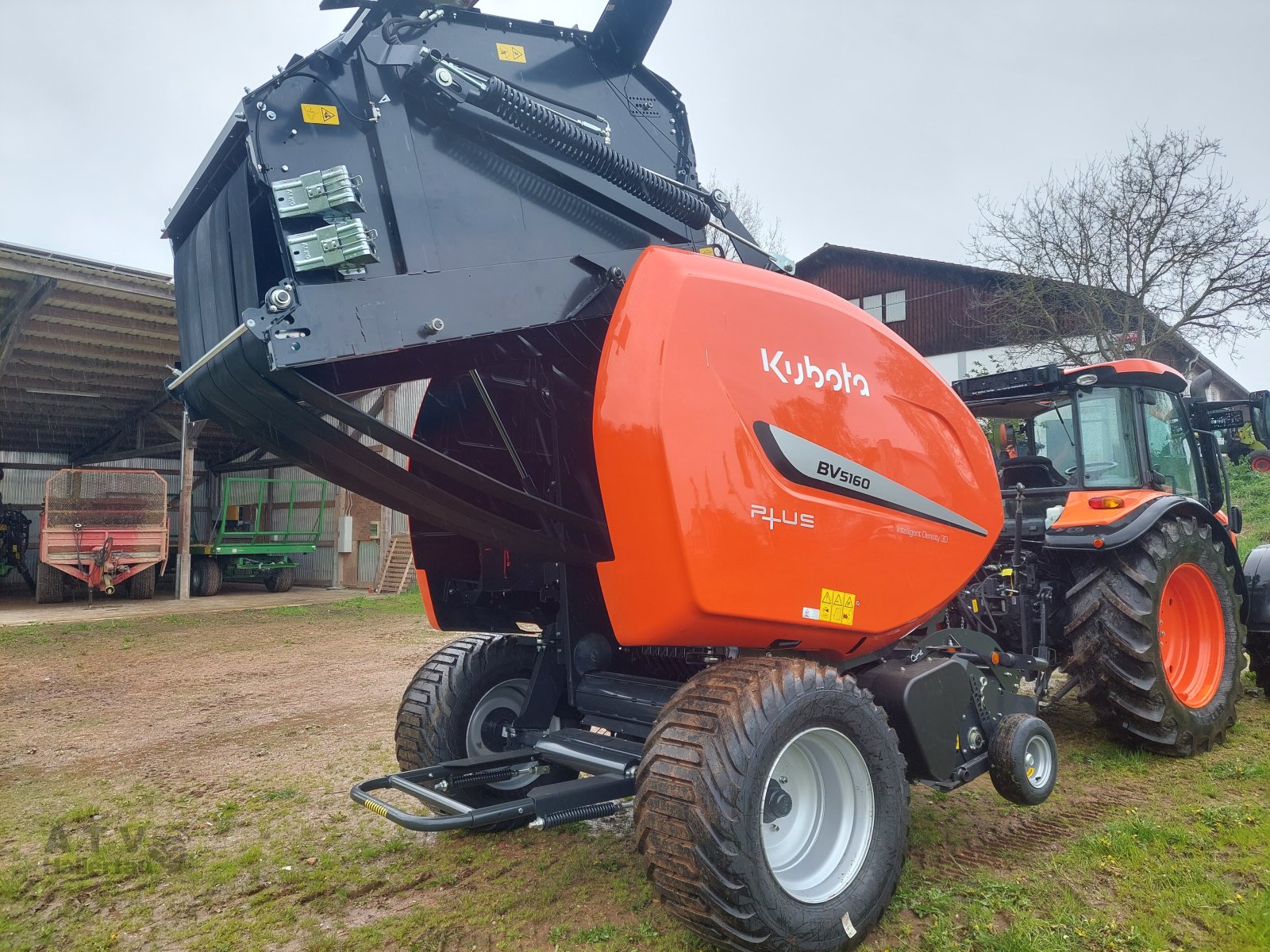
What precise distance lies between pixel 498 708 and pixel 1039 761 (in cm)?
221

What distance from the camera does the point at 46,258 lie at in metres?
10.6

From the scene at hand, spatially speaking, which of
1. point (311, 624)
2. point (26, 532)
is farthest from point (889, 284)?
point (26, 532)

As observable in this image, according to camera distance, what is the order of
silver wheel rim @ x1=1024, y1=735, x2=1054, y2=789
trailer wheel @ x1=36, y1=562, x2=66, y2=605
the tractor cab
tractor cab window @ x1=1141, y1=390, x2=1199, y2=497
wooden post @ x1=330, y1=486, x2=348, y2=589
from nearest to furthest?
silver wheel rim @ x1=1024, y1=735, x2=1054, y2=789
the tractor cab
tractor cab window @ x1=1141, y1=390, x2=1199, y2=497
trailer wheel @ x1=36, y1=562, x2=66, y2=605
wooden post @ x1=330, y1=486, x2=348, y2=589

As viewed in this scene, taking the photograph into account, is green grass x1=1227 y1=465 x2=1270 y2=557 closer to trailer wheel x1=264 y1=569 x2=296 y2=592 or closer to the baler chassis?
the baler chassis

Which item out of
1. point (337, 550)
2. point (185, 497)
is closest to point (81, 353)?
point (185, 497)

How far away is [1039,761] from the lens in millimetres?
3473

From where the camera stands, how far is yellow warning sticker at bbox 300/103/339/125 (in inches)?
90.2

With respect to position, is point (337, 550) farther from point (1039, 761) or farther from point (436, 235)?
point (436, 235)

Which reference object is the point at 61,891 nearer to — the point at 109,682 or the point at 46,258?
the point at 109,682

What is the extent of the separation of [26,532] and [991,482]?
18.7 meters

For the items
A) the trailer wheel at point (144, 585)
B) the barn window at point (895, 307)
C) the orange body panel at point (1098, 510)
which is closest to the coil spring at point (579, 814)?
the orange body panel at point (1098, 510)

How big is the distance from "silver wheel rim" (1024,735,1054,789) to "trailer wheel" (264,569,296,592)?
16.1 metres

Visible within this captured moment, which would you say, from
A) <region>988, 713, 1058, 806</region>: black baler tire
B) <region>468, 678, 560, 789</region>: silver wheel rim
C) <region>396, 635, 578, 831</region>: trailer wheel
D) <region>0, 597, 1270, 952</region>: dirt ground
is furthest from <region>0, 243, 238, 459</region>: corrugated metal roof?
<region>988, 713, 1058, 806</region>: black baler tire

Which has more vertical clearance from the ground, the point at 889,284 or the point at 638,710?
the point at 889,284
